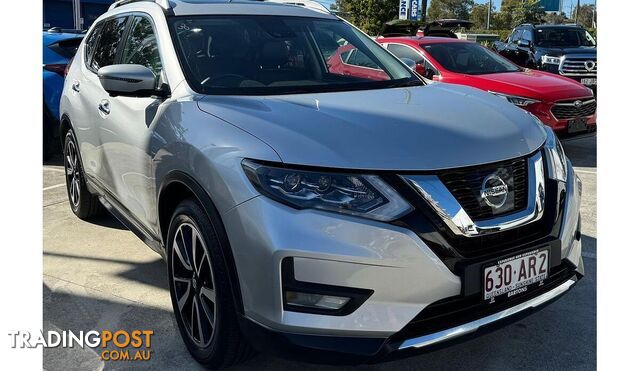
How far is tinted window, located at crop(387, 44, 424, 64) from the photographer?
8336 mm

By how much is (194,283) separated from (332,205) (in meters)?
0.93

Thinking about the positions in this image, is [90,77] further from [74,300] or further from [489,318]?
[489,318]

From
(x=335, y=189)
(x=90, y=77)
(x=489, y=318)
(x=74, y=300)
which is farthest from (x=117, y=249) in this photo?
(x=489, y=318)

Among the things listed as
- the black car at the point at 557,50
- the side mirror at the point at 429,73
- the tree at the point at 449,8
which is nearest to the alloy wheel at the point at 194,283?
the side mirror at the point at 429,73

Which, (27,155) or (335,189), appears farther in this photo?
(27,155)

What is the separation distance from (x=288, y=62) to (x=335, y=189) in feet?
4.73

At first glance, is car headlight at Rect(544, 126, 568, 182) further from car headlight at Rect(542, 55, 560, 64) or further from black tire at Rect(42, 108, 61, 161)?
car headlight at Rect(542, 55, 560, 64)

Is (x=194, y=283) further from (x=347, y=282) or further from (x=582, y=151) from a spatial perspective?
(x=582, y=151)

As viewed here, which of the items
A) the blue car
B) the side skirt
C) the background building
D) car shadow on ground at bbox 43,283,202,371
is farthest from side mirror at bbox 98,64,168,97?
the background building

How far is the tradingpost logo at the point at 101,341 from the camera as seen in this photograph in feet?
9.71

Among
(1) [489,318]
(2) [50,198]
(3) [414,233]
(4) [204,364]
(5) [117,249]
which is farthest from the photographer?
(2) [50,198]

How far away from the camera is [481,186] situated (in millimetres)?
2336

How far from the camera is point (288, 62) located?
11.4 ft
